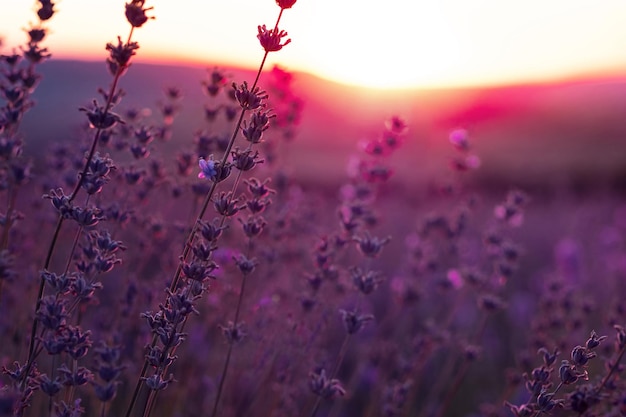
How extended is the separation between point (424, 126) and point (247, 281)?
95.9 feet

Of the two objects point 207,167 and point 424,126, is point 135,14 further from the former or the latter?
point 424,126

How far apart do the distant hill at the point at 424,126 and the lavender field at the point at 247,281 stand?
81cm

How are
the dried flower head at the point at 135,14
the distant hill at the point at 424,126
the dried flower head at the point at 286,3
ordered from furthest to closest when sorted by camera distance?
the distant hill at the point at 424,126 → the dried flower head at the point at 286,3 → the dried flower head at the point at 135,14

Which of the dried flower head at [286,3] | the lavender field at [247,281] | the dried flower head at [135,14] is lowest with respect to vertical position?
the lavender field at [247,281]

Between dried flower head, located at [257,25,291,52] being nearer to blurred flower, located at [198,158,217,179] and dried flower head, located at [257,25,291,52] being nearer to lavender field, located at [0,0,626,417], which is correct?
lavender field, located at [0,0,626,417]

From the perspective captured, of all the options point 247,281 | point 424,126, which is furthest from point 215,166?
point 424,126

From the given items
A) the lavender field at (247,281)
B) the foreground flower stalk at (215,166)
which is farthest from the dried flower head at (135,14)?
the foreground flower stalk at (215,166)

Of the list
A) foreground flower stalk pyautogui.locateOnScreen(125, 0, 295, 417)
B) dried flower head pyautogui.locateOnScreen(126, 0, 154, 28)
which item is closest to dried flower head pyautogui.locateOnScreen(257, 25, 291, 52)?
foreground flower stalk pyautogui.locateOnScreen(125, 0, 295, 417)

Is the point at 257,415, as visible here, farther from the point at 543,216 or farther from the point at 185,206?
the point at 543,216

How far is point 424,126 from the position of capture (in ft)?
109

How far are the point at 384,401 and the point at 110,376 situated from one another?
2.06 m

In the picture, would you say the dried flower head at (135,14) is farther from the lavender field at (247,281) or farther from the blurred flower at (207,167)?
the blurred flower at (207,167)

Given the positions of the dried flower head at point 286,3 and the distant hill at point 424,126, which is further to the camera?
the distant hill at point 424,126

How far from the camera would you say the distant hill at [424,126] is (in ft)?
66.1
